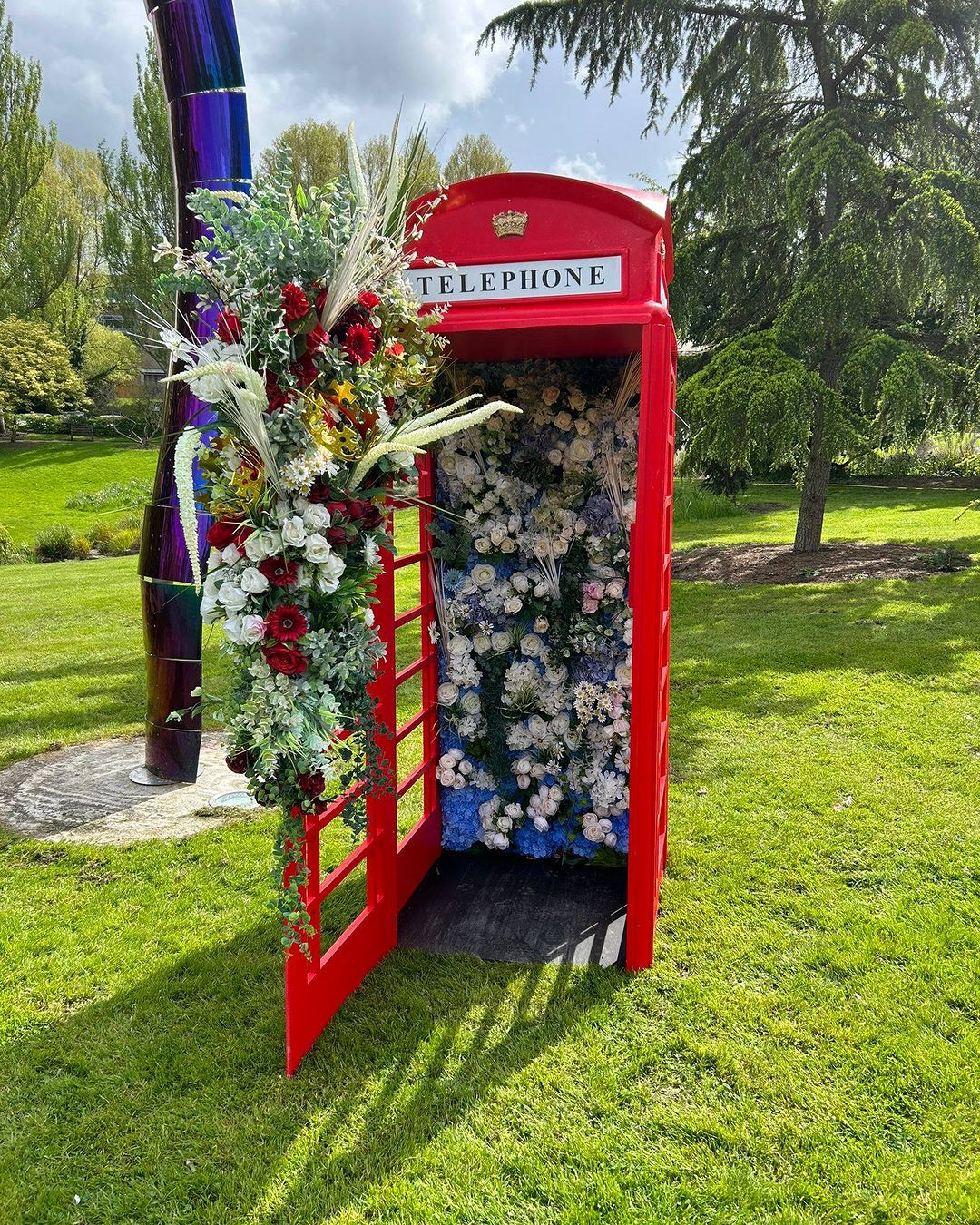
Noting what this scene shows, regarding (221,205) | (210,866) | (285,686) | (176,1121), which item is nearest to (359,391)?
(221,205)

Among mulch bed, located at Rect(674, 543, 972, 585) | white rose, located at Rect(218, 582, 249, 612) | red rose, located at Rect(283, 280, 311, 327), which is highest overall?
red rose, located at Rect(283, 280, 311, 327)

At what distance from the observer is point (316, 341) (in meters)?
2.50

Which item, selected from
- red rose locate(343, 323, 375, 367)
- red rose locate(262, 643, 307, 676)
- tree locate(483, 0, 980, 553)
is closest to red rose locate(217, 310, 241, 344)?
red rose locate(343, 323, 375, 367)

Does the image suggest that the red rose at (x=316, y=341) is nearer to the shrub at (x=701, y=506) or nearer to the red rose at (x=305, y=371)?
the red rose at (x=305, y=371)

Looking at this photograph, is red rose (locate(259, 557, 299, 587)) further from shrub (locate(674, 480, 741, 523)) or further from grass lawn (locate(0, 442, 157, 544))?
grass lawn (locate(0, 442, 157, 544))

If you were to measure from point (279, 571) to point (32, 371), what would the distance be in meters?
30.5

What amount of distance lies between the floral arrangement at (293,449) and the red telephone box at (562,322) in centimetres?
37

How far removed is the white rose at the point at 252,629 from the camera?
2.45 meters

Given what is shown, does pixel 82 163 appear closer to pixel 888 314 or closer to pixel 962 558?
pixel 888 314

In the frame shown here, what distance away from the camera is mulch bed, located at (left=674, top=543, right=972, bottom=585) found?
10.8 m

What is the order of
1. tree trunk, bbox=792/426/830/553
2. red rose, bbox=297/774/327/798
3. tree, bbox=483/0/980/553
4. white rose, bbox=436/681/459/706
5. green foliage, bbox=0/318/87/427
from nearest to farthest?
red rose, bbox=297/774/327/798, white rose, bbox=436/681/459/706, tree, bbox=483/0/980/553, tree trunk, bbox=792/426/830/553, green foliage, bbox=0/318/87/427

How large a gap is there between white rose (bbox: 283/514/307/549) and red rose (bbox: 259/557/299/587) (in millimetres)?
94

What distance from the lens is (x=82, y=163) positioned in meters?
36.4

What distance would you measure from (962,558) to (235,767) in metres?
11.0
